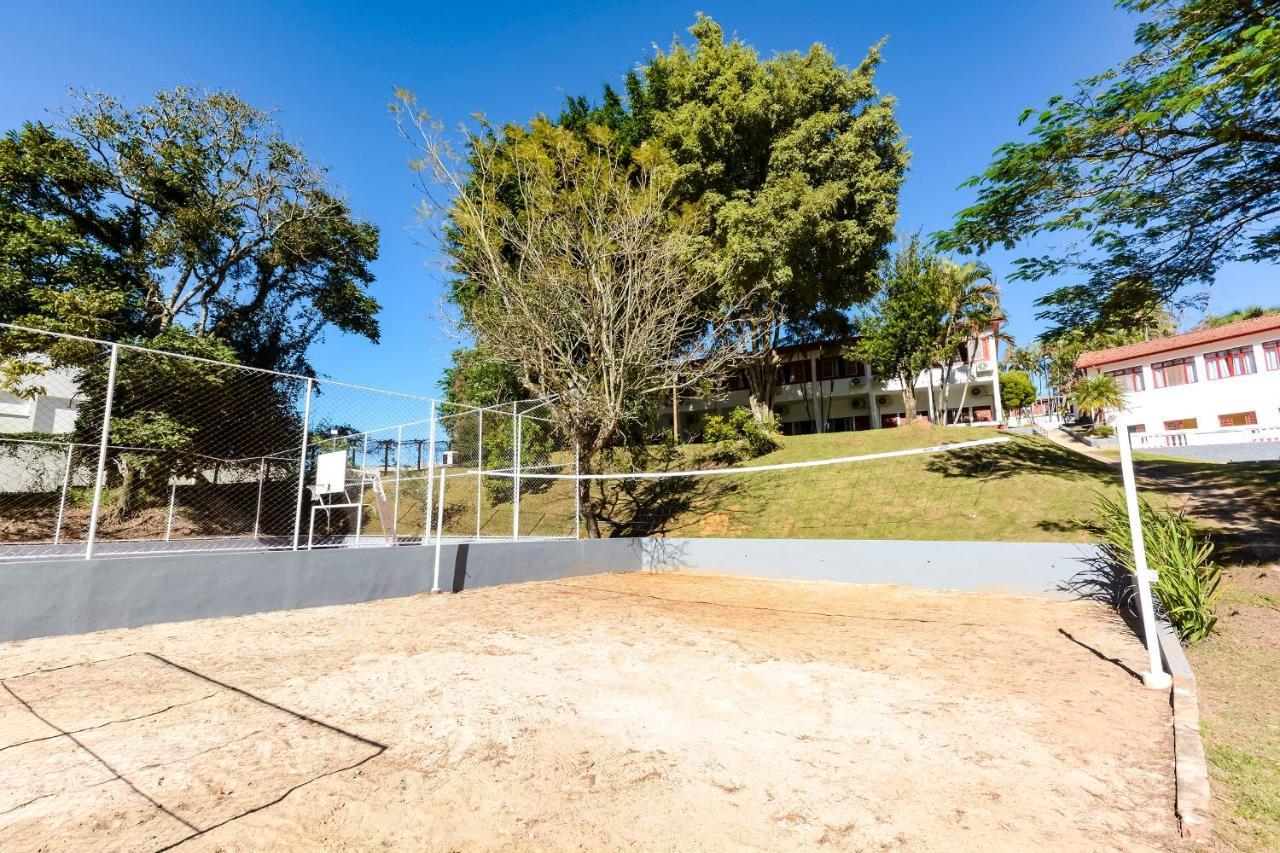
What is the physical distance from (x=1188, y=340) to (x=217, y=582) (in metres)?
38.8

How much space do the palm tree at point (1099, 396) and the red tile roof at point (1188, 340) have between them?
3418mm

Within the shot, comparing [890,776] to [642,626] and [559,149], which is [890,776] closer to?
[642,626]

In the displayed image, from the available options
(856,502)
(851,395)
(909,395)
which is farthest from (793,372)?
(856,502)

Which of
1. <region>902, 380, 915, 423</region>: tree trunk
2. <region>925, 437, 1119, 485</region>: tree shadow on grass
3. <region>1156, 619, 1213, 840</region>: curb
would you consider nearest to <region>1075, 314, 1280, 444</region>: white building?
<region>902, 380, 915, 423</region>: tree trunk

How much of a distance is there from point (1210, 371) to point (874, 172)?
22574mm

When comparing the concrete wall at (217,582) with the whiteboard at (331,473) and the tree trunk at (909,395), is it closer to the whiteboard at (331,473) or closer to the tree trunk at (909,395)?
the whiteboard at (331,473)

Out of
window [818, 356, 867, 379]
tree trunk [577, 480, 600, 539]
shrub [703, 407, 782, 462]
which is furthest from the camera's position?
window [818, 356, 867, 379]

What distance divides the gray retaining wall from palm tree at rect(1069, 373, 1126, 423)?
25.0 m

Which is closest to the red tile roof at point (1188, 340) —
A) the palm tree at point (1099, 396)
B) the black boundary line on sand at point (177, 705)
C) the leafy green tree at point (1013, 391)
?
the palm tree at point (1099, 396)

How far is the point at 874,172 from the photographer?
17.7 meters

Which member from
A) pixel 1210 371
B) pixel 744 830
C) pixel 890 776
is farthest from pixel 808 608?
pixel 1210 371

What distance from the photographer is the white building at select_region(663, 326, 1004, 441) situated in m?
29.7

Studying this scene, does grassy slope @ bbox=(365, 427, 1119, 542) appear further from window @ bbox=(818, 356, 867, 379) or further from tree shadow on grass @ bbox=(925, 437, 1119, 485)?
window @ bbox=(818, 356, 867, 379)

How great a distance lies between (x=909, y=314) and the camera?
76.6 feet
